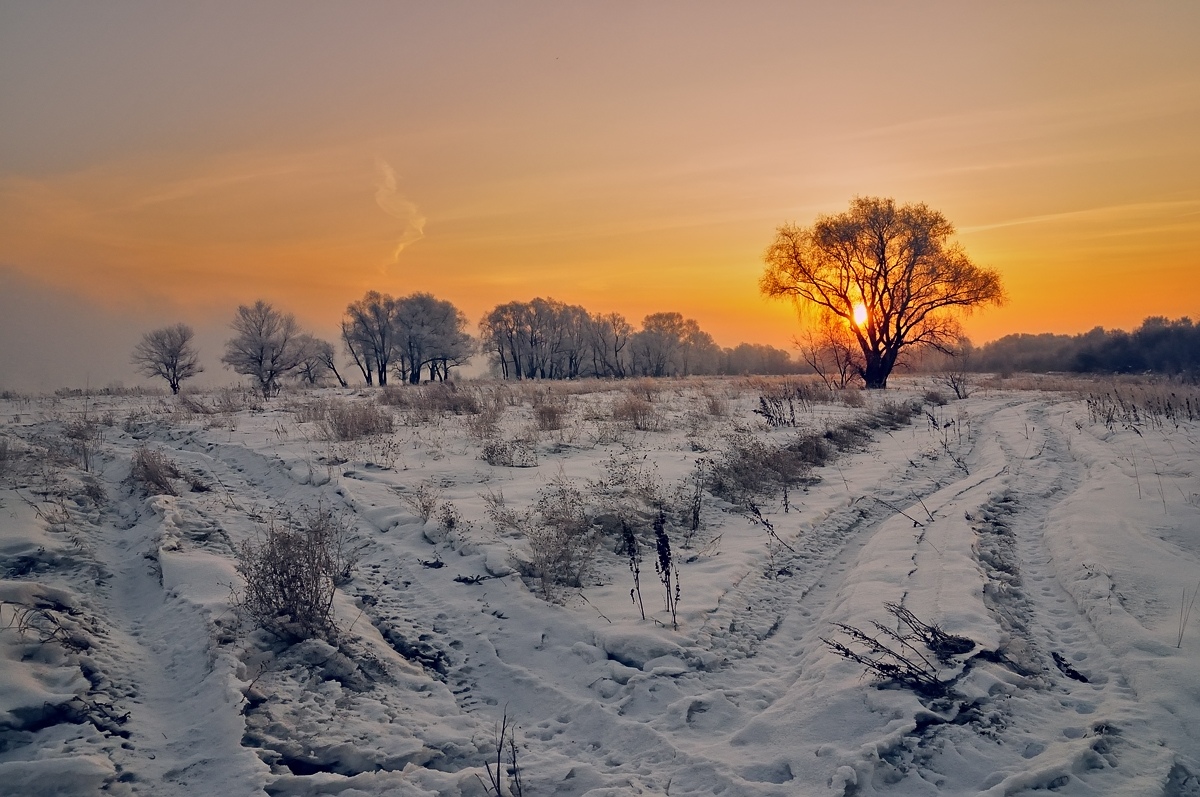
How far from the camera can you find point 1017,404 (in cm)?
2330

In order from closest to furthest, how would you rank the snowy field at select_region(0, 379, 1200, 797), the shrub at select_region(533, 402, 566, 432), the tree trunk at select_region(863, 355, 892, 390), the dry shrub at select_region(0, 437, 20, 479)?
1. the snowy field at select_region(0, 379, 1200, 797)
2. the dry shrub at select_region(0, 437, 20, 479)
3. the shrub at select_region(533, 402, 566, 432)
4. the tree trunk at select_region(863, 355, 892, 390)

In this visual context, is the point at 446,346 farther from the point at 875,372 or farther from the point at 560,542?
the point at 560,542

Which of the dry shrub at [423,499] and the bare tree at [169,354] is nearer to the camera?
the dry shrub at [423,499]

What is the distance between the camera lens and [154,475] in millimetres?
7766

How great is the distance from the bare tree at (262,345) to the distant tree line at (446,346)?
3.4 inches

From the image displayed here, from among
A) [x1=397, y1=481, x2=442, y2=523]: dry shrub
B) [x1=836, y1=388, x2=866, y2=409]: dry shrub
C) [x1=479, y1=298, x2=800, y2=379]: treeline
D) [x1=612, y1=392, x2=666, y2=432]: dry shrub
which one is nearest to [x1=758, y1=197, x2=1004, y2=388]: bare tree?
[x1=836, y1=388, x2=866, y2=409]: dry shrub

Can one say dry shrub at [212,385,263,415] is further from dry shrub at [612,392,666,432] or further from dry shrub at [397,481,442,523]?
dry shrub at [397,481,442,523]

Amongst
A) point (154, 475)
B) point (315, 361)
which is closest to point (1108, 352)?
point (154, 475)

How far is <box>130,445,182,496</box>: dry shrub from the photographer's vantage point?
25.0 ft

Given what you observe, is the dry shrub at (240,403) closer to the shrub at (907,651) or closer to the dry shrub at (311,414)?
the dry shrub at (311,414)

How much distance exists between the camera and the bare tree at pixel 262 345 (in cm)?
5512

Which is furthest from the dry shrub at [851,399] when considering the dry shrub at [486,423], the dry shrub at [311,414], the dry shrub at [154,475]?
the dry shrub at [154,475]

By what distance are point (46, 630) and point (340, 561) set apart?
225 cm

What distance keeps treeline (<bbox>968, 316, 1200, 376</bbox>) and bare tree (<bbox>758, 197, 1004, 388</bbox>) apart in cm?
2695
